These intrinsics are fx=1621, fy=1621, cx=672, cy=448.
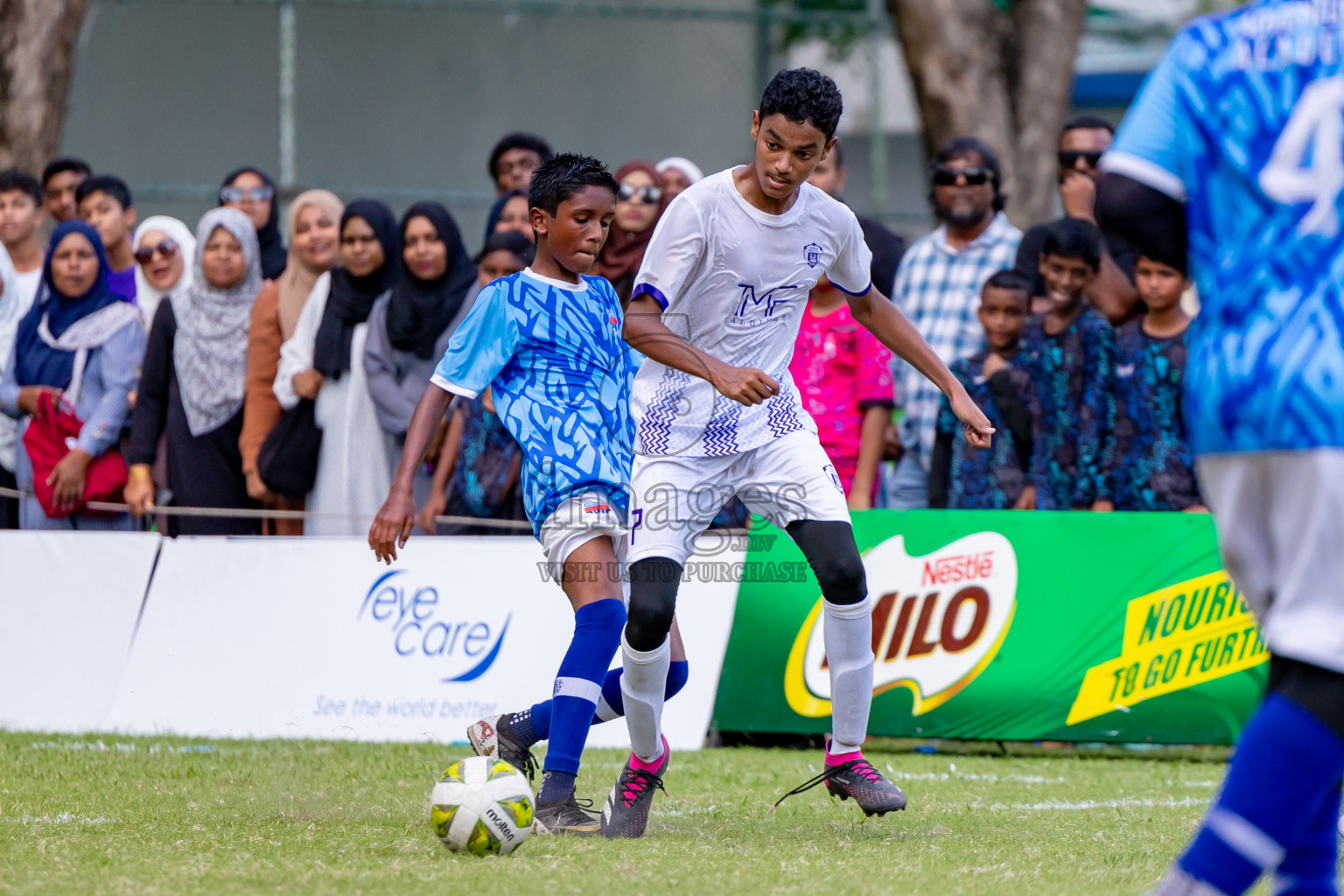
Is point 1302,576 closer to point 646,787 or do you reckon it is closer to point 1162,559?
point 646,787

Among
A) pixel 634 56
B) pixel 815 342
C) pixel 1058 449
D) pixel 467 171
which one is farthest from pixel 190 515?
pixel 634 56

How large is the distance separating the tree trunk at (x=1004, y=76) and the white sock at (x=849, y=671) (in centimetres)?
868

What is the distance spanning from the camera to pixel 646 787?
4898 millimetres

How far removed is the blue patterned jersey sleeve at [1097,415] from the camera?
7520 mm

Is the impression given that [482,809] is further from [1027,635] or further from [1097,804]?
[1027,635]

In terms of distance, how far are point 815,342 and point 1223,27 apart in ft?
15.8

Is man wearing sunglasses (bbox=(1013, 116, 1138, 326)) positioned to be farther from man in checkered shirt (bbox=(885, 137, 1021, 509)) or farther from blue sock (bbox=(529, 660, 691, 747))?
blue sock (bbox=(529, 660, 691, 747))

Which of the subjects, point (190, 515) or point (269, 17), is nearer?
point (190, 515)

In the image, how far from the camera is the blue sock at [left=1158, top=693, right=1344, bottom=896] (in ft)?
8.73

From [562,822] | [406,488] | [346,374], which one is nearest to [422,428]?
[406,488]

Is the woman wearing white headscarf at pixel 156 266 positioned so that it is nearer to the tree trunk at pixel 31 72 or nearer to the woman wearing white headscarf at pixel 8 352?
the woman wearing white headscarf at pixel 8 352

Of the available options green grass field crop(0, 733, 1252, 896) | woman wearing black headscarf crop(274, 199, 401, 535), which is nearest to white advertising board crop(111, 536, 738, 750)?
green grass field crop(0, 733, 1252, 896)

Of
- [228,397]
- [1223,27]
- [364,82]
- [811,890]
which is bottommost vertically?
[811,890]

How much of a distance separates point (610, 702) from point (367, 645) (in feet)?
7.73
